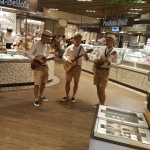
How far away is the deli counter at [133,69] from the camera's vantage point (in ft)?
18.5

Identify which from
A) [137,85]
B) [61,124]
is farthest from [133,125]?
[137,85]

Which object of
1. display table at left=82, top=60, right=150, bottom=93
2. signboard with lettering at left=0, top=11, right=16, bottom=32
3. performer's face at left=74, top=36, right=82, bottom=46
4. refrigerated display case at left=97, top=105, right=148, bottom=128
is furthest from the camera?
signboard with lettering at left=0, top=11, right=16, bottom=32

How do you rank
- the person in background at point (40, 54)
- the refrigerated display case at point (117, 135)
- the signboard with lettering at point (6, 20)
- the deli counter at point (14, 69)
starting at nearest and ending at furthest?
the refrigerated display case at point (117, 135), the person in background at point (40, 54), the deli counter at point (14, 69), the signboard with lettering at point (6, 20)

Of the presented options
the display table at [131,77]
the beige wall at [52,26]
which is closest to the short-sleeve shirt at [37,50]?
the display table at [131,77]

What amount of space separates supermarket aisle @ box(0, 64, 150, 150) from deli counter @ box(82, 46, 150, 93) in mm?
726

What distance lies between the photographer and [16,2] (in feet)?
16.1

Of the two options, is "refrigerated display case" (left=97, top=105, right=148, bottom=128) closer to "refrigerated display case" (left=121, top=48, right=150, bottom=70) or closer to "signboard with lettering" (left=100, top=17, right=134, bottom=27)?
"refrigerated display case" (left=121, top=48, right=150, bottom=70)

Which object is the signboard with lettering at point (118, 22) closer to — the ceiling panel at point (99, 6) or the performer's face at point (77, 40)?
the ceiling panel at point (99, 6)

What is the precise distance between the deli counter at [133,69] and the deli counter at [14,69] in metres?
3.23

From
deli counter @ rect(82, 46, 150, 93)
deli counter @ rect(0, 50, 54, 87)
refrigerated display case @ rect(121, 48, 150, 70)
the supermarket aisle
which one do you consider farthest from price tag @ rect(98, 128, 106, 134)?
refrigerated display case @ rect(121, 48, 150, 70)

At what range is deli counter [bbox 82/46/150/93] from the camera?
5651mm

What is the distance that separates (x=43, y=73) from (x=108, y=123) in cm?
249

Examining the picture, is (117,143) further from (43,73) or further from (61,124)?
(43,73)

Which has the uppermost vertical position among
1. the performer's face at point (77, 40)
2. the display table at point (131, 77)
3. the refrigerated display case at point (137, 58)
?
the performer's face at point (77, 40)
